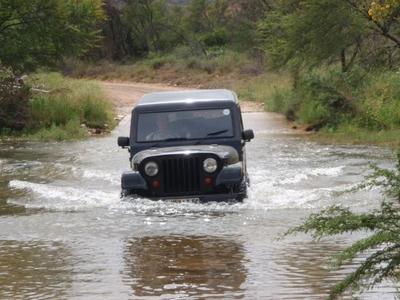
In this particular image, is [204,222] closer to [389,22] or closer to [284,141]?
[284,141]

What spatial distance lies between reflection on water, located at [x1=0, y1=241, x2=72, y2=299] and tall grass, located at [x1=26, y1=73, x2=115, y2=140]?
15822mm

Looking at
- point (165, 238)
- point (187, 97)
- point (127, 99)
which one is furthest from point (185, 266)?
point (127, 99)

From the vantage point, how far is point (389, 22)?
2736 cm

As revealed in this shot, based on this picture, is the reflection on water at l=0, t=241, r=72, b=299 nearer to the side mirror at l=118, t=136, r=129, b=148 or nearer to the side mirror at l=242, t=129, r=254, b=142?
the side mirror at l=118, t=136, r=129, b=148

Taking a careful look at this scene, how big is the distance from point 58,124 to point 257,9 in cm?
3287

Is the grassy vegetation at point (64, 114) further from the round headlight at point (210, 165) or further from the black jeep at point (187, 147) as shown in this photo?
the round headlight at point (210, 165)

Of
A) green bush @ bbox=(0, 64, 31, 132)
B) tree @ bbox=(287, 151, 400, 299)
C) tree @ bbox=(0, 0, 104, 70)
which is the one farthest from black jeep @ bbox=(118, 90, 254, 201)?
tree @ bbox=(0, 0, 104, 70)

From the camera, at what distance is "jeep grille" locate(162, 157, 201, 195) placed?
12.5m

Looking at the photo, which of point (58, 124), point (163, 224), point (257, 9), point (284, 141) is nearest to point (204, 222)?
point (163, 224)

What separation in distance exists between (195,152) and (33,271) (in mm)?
3964

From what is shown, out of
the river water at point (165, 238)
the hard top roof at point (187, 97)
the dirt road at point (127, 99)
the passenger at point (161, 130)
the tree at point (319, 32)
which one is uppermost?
the tree at point (319, 32)

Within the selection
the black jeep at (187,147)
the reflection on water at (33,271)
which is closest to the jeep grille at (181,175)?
the black jeep at (187,147)

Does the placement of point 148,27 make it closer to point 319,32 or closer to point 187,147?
point 319,32

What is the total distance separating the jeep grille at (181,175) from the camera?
12.5 meters
